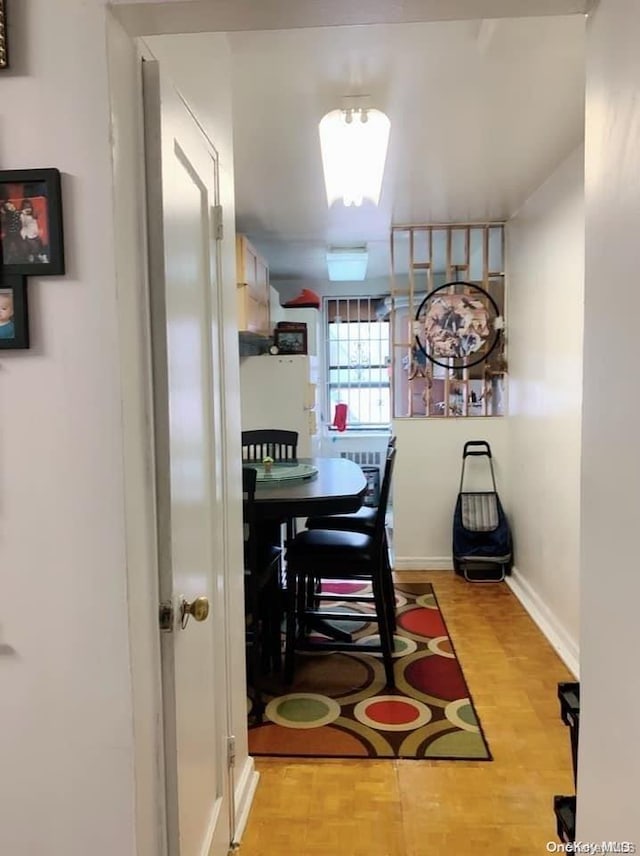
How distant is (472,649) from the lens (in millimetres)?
3268

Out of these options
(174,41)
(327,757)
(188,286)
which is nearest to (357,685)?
(327,757)

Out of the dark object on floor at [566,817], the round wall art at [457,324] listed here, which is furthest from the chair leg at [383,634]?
the round wall art at [457,324]

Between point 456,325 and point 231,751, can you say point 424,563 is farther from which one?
point 231,751

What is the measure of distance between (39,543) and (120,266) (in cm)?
49

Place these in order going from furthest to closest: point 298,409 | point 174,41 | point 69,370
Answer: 1. point 298,409
2. point 174,41
3. point 69,370

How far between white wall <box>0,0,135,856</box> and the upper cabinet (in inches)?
112

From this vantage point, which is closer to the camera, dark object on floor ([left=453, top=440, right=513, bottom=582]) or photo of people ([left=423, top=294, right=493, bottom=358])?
dark object on floor ([left=453, top=440, right=513, bottom=582])

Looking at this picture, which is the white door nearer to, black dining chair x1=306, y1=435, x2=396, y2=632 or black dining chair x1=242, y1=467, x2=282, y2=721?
black dining chair x1=242, y1=467, x2=282, y2=721

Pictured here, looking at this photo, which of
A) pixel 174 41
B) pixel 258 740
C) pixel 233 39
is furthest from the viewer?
pixel 258 740

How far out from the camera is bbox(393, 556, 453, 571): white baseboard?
4637 mm

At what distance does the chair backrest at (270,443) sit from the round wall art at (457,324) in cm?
115

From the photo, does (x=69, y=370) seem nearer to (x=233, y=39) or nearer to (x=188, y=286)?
(x=188, y=286)

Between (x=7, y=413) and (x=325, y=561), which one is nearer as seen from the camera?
(x=7, y=413)

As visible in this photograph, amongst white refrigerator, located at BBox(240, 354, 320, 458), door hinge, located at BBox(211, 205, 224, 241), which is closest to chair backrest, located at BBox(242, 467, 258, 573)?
door hinge, located at BBox(211, 205, 224, 241)
